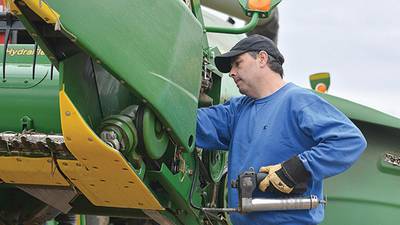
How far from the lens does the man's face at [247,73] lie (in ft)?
10.6

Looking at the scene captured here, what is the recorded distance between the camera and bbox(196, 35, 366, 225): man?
2936 mm

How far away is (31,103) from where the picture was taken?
9.71ft

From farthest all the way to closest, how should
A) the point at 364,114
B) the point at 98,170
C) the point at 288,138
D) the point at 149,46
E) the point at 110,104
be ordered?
the point at 364,114
the point at 288,138
the point at 110,104
the point at 98,170
the point at 149,46

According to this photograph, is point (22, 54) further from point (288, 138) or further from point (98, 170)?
point (288, 138)

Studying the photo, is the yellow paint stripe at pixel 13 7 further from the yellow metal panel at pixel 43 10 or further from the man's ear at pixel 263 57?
the man's ear at pixel 263 57

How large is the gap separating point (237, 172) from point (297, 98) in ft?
1.35


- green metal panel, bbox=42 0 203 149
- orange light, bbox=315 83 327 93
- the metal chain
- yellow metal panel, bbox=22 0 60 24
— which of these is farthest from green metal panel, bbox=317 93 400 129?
yellow metal panel, bbox=22 0 60 24

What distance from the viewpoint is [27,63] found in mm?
3209

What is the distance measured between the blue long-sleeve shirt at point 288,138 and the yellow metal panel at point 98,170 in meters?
0.42

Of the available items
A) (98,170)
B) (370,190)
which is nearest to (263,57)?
(98,170)

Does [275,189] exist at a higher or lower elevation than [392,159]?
higher

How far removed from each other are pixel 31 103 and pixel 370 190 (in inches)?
110

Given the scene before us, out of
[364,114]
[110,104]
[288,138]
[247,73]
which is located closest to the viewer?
[110,104]

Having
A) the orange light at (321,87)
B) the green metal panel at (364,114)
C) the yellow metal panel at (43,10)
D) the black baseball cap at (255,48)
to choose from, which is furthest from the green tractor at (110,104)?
the orange light at (321,87)
